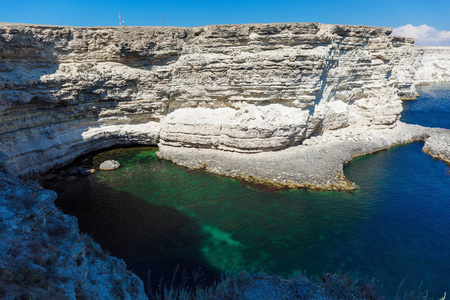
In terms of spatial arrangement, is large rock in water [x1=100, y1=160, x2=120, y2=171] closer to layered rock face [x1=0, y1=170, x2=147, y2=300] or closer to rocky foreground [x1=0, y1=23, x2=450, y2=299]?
rocky foreground [x1=0, y1=23, x2=450, y2=299]

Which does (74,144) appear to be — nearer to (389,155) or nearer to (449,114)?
(389,155)

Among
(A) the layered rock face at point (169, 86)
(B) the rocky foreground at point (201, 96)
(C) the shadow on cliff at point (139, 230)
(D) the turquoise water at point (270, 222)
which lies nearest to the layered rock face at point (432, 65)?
(B) the rocky foreground at point (201, 96)

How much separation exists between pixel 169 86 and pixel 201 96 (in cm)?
322

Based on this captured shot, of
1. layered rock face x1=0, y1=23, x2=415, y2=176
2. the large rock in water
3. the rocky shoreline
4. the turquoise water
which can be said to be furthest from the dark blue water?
the large rock in water

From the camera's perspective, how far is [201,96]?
81.0 ft

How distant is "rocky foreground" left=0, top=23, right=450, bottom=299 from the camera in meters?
20.0

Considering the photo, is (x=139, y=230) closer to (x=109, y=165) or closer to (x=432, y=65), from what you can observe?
(x=109, y=165)

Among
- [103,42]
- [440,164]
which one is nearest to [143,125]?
[103,42]

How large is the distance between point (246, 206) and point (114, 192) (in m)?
9.72

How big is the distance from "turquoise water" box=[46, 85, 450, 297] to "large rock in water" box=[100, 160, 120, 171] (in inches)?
22.5

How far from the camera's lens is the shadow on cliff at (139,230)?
12781mm

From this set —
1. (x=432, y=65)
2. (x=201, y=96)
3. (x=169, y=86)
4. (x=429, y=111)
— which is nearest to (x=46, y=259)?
(x=201, y=96)

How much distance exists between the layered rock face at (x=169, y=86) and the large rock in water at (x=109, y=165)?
10.1 feet

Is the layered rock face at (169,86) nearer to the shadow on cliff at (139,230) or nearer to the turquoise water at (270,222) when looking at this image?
the turquoise water at (270,222)
